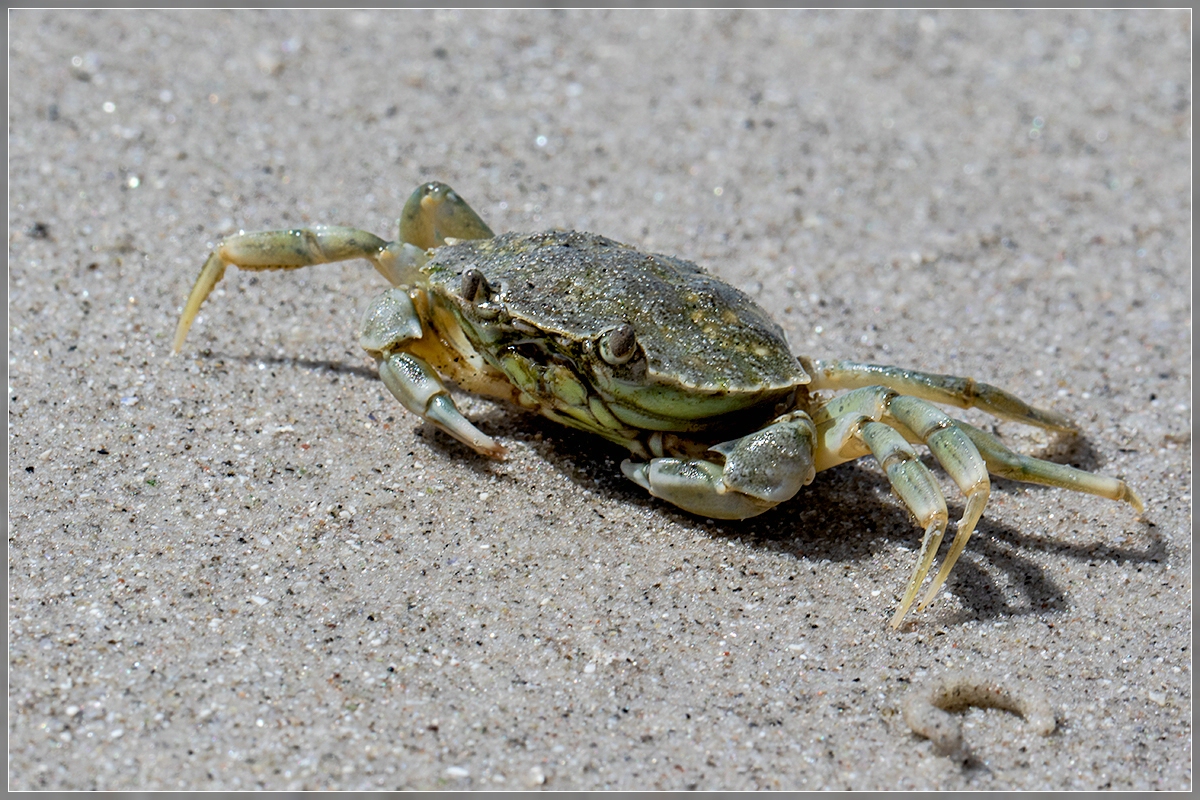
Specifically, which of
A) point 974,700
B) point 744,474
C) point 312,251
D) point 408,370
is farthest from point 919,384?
point 312,251

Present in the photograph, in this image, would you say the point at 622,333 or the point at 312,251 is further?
the point at 312,251

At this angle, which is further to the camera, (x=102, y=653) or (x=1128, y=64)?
(x=1128, y=64)

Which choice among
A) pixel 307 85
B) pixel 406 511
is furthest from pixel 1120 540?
pixel 307 85

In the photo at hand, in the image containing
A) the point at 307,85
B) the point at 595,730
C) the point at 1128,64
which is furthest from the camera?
the point at 1128,64

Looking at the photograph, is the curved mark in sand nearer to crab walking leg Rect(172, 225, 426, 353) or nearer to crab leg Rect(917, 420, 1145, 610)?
crab leg Rect(917, 420, 1145, 610)

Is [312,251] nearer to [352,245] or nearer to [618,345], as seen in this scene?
[352,245]

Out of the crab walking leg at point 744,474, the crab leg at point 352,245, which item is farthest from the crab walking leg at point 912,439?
the crab leg at point 352,245

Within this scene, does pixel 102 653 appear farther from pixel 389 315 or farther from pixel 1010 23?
pixel 1010 23
